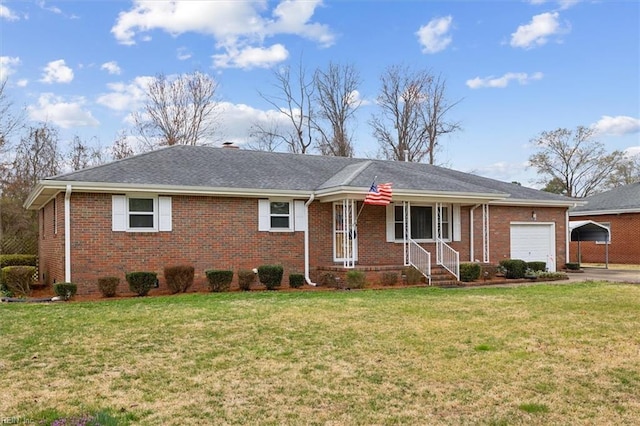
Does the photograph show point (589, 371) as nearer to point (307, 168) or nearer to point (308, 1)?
point (307, 168)

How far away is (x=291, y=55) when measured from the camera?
36406mm

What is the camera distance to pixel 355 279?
50.0 ft

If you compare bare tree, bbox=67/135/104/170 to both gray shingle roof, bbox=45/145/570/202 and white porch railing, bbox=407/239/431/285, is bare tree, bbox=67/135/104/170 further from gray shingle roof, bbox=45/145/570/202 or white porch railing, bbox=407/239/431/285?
white porch railing, bbox=407/239/431/285

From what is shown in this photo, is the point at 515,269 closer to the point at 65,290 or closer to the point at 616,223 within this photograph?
the point at 616,223

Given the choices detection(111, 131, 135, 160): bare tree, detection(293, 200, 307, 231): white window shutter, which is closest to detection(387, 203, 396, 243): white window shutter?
detection(293, 200, 307, 231): white window shutter

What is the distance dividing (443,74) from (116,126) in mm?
22589

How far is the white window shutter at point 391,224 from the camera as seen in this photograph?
17.9 metres

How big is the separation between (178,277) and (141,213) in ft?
7.09

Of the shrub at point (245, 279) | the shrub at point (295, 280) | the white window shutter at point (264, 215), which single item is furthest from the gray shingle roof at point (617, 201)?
the shrub at point (245, 279)

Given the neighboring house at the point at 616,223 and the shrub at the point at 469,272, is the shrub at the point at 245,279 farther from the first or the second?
the neighboring house at the point at 616,223

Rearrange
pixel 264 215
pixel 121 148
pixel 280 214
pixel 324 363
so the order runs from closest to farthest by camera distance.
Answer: pixel 324 363 < pixel 264 215 < pixel 280 214 < pixel 121 148

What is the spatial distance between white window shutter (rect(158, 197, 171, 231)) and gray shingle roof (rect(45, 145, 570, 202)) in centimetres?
52

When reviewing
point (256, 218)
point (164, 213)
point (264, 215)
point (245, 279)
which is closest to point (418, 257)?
point (264, 215)

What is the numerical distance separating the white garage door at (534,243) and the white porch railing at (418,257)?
17.4 feet
